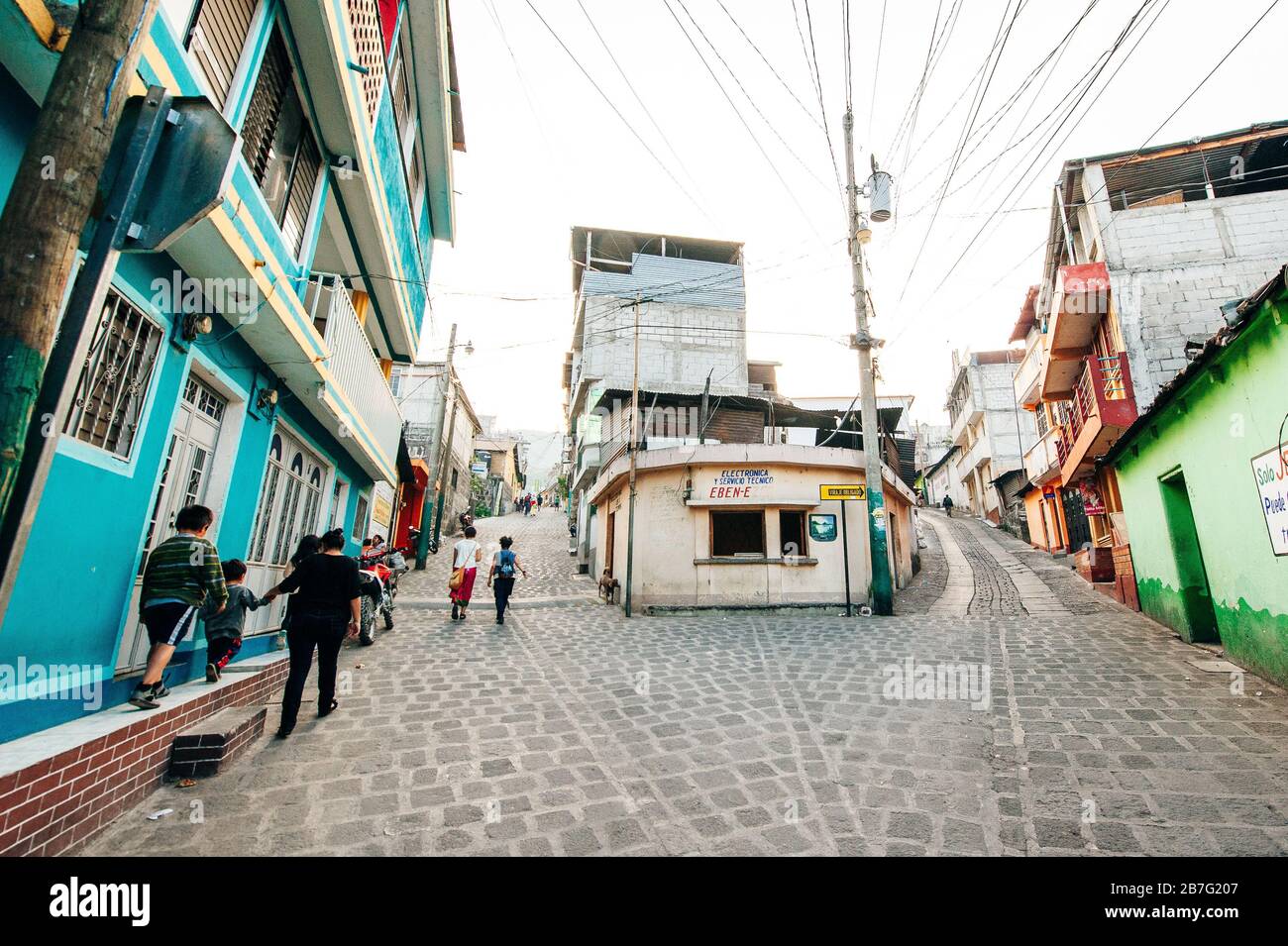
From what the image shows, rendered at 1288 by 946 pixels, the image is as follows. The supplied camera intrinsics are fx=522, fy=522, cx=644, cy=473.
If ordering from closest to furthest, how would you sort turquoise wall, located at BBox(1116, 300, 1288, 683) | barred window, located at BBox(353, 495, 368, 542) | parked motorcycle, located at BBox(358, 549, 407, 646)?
1. turquoise wall, located at BBox(1116, 300, 1288, 683)
2. parked motorcycle, located at BBox(358, 549, 407, 646)
3. barred window, located at BBox(353, 495, 368, 542)

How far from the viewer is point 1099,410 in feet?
37.5

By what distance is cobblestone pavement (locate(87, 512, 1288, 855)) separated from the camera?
291 centimetres

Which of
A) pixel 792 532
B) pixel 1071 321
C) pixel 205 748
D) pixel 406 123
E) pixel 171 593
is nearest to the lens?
pixel 205 748

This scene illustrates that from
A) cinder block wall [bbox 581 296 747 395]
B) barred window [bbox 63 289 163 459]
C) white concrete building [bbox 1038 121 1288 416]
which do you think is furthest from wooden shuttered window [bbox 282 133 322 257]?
cinder block wall [bbox 581 296 747 395]

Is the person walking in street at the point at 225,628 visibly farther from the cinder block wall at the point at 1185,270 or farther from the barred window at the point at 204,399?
the cinder block wall at the point at 1185,270

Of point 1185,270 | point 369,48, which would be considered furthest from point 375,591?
point 1185,270

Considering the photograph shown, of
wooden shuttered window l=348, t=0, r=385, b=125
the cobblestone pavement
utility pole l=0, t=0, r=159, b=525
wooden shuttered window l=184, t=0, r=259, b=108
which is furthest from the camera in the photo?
wooden shuttered window l=348, t=0, r=385, b=125

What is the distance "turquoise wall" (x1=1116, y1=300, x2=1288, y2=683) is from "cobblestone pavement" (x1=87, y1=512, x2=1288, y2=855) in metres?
0.65

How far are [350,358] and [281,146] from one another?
9.57 feet

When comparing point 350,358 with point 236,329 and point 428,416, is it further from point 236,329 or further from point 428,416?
point 428,416

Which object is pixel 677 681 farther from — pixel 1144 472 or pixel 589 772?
pixel 1144 472

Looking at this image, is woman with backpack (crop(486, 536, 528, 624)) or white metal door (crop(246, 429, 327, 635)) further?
woman with backpack (crop(486, 536, 528, 624))

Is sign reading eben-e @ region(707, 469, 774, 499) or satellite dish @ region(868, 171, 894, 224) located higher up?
satellite dish @ region(868, 171, 894, 224)

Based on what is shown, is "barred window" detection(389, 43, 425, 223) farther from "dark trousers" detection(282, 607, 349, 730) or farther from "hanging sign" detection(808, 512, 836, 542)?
"hanging sign" detection(808, 512, 836, 542)
